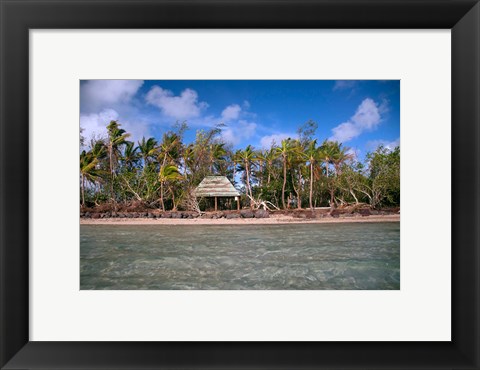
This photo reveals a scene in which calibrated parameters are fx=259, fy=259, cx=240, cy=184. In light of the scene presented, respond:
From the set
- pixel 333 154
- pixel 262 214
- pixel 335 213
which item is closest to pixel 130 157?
pixel 262 214

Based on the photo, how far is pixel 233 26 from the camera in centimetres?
175

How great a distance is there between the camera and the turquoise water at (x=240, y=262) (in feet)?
6.67

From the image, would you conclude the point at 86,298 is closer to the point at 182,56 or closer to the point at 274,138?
the point at 182,56

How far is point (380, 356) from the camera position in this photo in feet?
5.50

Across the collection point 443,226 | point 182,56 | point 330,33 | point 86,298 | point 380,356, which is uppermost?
point 330,33

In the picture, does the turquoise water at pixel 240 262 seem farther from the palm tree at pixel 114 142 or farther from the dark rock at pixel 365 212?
the palm tree at pixel 114 142

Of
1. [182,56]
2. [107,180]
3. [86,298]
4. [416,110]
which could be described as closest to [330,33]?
[416,110]

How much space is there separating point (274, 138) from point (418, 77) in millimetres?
1818

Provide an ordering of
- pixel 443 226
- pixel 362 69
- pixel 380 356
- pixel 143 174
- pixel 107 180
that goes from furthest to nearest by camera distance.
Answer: pixel 143 174
pixel 107 180
pixel 362 69
pixel 443 226
pixel 380 356

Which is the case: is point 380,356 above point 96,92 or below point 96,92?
below

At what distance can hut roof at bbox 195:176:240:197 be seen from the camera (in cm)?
458

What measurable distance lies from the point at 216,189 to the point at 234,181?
2.02 ft

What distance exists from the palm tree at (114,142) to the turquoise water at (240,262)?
3.55ft

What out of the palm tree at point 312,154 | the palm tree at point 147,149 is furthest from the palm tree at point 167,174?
the palm tree at point 312,154
